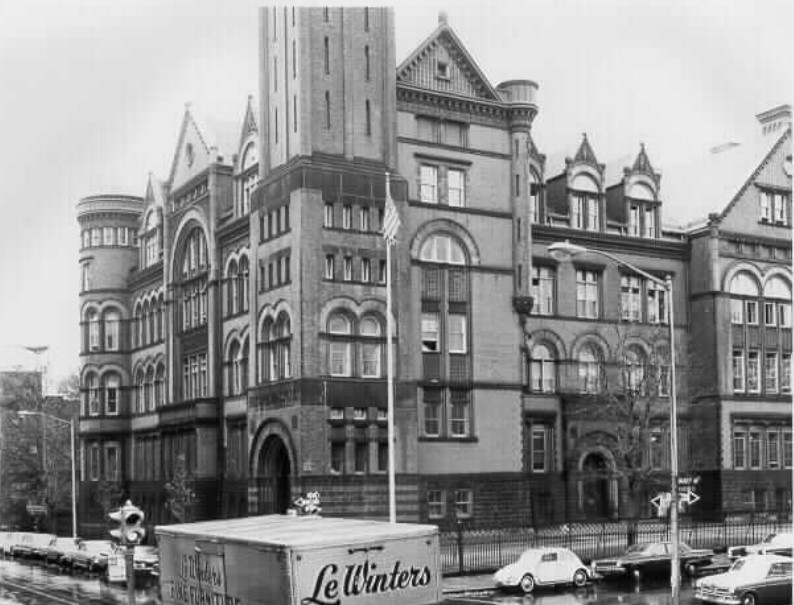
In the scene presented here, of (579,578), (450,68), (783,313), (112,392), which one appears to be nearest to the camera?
(579,578)

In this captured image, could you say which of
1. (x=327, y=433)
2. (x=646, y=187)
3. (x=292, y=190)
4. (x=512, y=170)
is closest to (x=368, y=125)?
(x=292, y=190)

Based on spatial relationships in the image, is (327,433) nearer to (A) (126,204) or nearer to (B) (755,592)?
(B) (755,592)

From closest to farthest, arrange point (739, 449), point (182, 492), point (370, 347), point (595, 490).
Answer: point (370, 347) < point (182, 492) < point (595, 490) < point (739, 449)

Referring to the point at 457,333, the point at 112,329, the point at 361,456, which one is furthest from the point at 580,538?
the point at 112,329

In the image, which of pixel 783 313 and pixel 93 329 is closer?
pixel 783 313

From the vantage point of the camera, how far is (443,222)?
5194 centimetres

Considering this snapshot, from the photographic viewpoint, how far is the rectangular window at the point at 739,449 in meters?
60.1

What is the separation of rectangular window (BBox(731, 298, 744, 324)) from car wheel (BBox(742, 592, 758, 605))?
3115 cm

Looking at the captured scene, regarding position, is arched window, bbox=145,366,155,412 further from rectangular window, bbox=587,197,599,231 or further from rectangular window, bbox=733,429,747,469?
rectangular window, bbox=733,429,747,469

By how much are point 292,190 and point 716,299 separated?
2379 cm

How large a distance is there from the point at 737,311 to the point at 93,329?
3687 centimetres

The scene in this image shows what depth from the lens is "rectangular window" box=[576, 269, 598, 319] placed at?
194ft

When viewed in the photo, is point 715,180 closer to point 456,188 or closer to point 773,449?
point 773,449

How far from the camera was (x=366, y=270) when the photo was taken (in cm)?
4938
